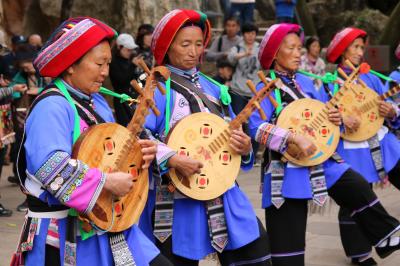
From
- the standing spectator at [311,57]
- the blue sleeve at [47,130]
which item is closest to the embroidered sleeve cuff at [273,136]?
the blue sleeve at [47,130]

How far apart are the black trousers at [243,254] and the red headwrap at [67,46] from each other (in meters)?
1.30

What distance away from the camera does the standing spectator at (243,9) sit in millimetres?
13359

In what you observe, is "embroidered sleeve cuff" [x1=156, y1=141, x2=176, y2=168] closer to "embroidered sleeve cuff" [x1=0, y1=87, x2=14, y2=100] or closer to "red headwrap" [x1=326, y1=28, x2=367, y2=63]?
"red headwrap" [x1=326, y1=28, x2=367, y2=63]

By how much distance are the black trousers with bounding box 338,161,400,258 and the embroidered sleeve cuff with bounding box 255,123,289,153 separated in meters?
1.37

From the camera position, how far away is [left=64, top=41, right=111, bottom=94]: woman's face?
3.65 metres

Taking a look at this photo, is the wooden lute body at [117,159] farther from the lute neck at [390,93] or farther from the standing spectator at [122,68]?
the standing spectator at [122,68]

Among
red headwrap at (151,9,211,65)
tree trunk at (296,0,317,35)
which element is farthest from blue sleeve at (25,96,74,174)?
tree trunk at (296,0,317,35)

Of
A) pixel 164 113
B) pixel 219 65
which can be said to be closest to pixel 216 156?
pixel 164 113

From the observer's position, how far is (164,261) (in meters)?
3.81

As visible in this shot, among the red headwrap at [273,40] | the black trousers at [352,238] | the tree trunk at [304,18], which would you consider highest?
the red headwrap at [273,40]

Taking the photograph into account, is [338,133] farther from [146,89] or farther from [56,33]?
[56,33]

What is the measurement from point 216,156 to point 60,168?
1.27 metres

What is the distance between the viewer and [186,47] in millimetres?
4551

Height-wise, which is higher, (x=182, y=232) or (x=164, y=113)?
(x=164, y=113)
